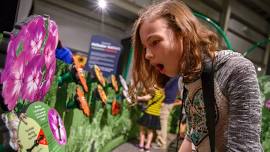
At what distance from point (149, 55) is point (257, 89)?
0.35 metres

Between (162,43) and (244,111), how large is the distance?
320mm

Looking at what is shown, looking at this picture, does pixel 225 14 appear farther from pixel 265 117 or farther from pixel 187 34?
pixel 187 34

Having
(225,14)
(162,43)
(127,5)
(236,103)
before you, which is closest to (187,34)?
(162,43)

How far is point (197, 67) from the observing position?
0.95 m

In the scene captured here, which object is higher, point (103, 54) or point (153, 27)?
point (103, 54)

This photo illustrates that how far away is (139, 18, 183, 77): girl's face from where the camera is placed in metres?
0.98

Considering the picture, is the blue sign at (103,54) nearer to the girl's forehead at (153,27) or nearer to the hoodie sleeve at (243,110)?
the girl's forehead at (153,27)

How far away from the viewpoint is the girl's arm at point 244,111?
834 millimetres

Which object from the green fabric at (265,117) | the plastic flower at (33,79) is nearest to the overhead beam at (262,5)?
the green fabric at (265,117)

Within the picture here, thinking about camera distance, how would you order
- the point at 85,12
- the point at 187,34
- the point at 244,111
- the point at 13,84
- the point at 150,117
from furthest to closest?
the point at 85,12, the point at 150,117, the point at 13,84, the point at 187,34, the point at 244,111

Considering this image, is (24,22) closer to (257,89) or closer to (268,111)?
(257,89)

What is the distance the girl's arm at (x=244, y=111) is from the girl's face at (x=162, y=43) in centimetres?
19

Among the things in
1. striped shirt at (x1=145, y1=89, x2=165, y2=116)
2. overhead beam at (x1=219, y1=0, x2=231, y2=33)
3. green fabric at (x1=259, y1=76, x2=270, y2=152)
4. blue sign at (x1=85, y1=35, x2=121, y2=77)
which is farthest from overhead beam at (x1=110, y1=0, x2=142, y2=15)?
overhead beam at (x1=219, y1=0, x2=231, y2=33)

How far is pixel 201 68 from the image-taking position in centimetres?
96
